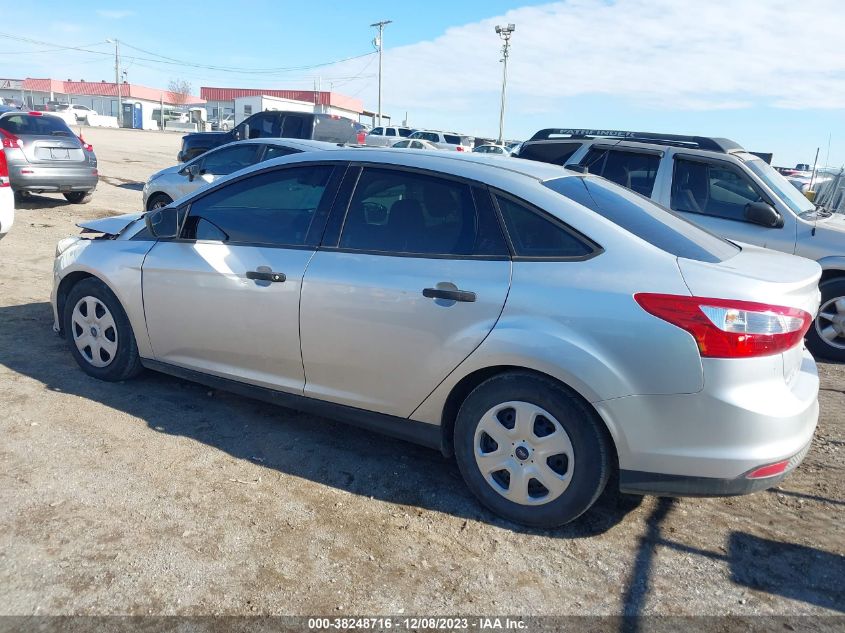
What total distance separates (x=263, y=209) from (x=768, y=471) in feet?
9.84

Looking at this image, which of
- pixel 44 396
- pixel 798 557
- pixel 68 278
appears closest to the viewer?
pixel 798 557

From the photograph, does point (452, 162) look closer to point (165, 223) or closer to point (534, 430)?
point (534, 430)

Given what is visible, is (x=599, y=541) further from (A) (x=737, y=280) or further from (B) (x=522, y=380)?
(A) (x=737, y=280)

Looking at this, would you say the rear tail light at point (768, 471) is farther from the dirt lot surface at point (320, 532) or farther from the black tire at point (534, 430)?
the black tire at point (534, 430)

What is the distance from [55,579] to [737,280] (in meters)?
3.03

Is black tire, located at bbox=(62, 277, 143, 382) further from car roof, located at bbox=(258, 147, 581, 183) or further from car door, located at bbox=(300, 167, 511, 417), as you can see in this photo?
car door, located at bbox=(300, 167, 511, 417)

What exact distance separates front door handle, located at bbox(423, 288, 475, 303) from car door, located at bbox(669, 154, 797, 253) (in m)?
4.02

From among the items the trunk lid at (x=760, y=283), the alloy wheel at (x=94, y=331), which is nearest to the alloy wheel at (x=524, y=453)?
the trunk lid at (x=760, y=283)

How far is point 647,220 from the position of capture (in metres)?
3.52

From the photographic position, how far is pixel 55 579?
2.77 meters

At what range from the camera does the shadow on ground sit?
3.56 meters

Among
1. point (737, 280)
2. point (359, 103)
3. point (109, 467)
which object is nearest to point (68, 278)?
point (109, 467)

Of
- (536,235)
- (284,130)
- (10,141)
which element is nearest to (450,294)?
(536,235)

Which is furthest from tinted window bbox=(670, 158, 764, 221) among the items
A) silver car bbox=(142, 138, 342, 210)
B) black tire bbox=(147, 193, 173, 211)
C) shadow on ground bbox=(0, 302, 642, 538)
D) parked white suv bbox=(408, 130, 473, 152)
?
parked white suv bbox=(408, 130, 473, 152)
